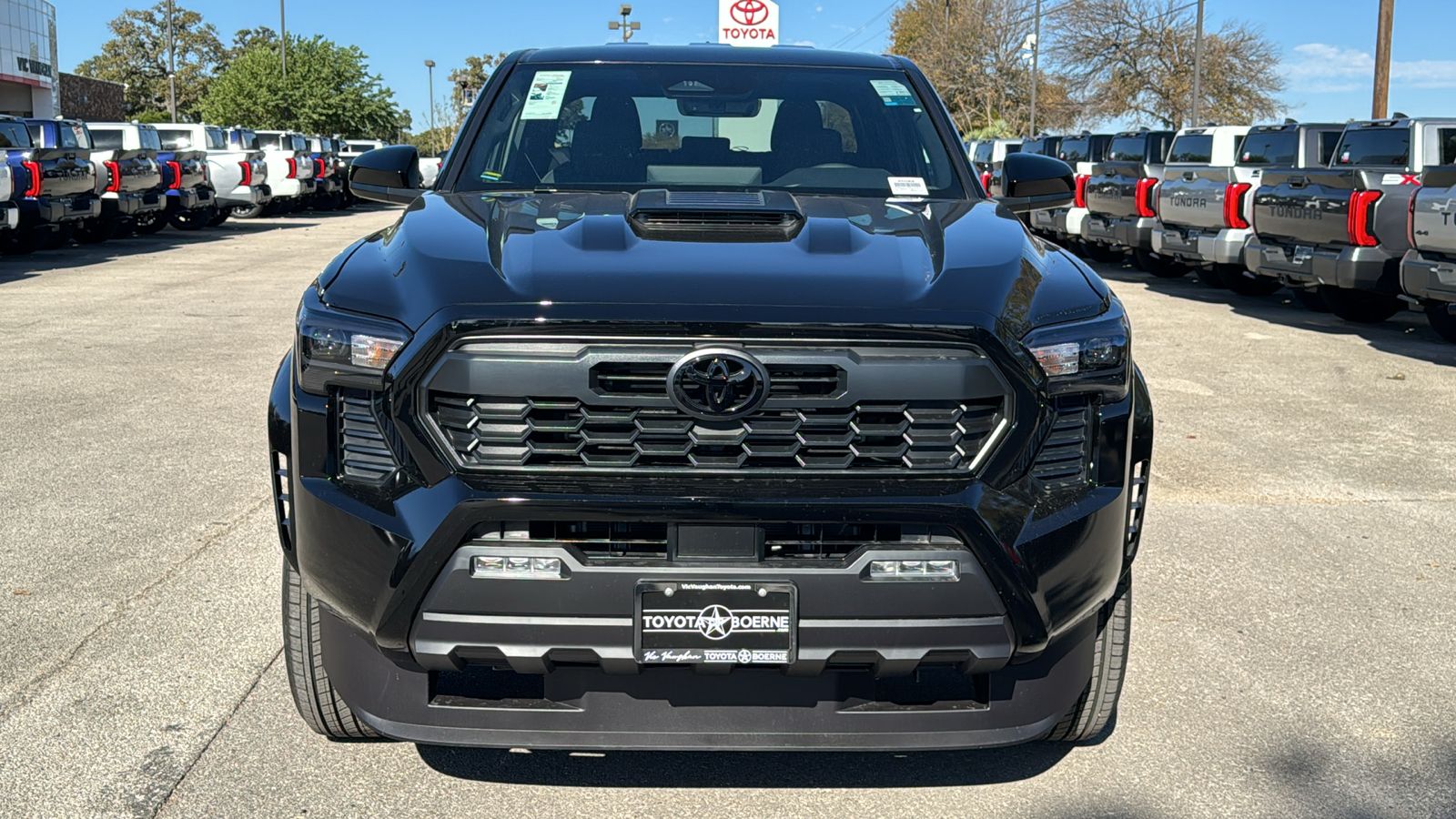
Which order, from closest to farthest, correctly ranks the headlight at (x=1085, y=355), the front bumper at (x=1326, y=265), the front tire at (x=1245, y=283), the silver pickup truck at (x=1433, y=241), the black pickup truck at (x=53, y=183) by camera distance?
the headlight at (x=1085, y=355), the silver pickup truck at (x=1433, y=241), the front bumper at (x=1326, y=265), the front tire at (x=1245, y=283), the black pickup truck at (x=53, y=183)

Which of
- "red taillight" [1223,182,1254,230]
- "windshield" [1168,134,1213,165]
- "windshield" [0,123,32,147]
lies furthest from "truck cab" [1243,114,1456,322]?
"windshield" [0,123,32,147]

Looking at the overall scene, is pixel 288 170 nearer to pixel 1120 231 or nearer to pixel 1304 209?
pixel 1120 231

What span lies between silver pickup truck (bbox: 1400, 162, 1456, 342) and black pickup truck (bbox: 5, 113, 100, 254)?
577 inches

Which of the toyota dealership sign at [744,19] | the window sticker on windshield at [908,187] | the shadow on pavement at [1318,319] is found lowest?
the shadow on pavement at [1318,319]

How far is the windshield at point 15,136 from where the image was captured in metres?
17.3

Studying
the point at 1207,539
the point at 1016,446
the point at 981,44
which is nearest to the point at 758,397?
the point at 1016,446

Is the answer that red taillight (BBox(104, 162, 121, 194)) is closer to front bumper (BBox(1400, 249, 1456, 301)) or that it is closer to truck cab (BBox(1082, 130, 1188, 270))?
truck cab (BBox(1082, 130, 1188, 270))

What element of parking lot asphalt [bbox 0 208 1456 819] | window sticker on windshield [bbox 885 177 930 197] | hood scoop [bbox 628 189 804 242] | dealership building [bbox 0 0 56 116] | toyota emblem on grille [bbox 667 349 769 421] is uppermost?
dealership building [bbox 0 0 56 116]

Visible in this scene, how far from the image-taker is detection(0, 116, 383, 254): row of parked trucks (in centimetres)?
1728

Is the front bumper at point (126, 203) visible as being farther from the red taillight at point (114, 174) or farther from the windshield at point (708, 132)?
the windshield at point (708, 132)

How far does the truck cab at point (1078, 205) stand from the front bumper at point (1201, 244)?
258 centimetres

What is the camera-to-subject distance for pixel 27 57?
55.7 metres

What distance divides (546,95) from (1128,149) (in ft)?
49.3

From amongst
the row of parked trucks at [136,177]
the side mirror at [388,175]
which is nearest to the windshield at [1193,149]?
the row of parked trucks at [136,177]
